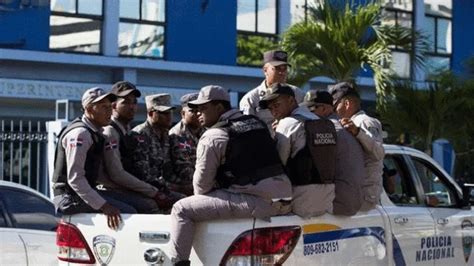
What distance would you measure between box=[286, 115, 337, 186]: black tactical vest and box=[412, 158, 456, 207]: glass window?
1831mm

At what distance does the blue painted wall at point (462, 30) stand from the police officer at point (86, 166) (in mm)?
21522

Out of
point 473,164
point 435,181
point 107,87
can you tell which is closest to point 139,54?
point 107,87

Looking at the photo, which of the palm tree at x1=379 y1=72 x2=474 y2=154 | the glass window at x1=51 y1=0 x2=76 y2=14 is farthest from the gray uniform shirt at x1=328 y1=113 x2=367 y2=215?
the glass window at x1=51 y1=0 x2=76 y2=14

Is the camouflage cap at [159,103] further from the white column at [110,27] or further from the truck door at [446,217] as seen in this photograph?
the white column at [110,27]

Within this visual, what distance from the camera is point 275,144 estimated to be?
262 inches

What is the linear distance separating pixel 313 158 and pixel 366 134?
789 mm

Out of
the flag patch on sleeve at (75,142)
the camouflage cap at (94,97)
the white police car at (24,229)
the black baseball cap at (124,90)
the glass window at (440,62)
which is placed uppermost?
the glass window at (440,62)

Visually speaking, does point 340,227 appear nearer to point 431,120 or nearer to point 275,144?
point 275,144

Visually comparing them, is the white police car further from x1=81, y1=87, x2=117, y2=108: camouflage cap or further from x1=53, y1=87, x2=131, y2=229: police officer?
x1=81, y1=87, x2=117, y2=108: camouflage cap

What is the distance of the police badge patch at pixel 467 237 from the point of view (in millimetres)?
8656

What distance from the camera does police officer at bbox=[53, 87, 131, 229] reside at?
6934 mm

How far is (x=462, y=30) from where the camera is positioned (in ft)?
92.4

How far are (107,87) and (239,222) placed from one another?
49.6 feet

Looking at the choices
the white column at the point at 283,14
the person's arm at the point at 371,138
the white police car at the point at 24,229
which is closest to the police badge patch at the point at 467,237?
the person's arm at the point at 371,138
